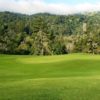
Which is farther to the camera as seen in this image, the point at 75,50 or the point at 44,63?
the point at 75,50

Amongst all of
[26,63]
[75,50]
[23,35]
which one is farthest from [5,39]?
[26,63]

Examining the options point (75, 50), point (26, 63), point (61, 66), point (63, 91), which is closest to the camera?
point (63, 91)

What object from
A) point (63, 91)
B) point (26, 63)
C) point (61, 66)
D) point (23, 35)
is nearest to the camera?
point (63, 91)

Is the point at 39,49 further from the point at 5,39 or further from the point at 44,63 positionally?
the point at 44,63

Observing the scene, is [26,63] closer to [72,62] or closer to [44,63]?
[44,63]

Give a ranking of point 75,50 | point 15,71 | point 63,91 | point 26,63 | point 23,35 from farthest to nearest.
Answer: point 23,35 → point 75,50 → point 26,63 → point 15,71 → point 63,91

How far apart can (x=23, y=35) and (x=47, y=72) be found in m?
97.0

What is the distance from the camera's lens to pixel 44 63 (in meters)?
38.7

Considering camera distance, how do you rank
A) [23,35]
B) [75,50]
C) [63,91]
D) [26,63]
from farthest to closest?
[23,35], [75,50], [26,63], [63,91]

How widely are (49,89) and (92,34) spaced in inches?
3877

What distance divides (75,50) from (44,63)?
78.6 meters

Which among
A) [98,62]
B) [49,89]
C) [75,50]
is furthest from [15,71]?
[75,50]

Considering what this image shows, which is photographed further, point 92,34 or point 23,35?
point 23,35

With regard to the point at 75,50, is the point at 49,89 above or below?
above
